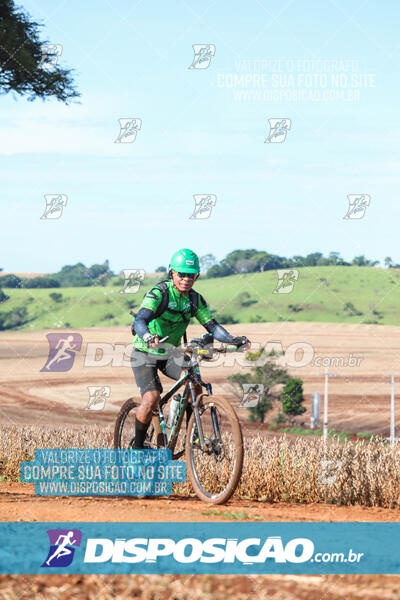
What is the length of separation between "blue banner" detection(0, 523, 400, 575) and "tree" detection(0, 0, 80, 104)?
12.9m

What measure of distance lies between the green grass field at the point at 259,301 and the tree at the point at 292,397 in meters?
35.9

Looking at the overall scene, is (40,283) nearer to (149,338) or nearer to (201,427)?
(201,427)

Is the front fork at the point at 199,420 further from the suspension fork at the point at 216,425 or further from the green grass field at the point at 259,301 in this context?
the green grass field at the point at 259,301

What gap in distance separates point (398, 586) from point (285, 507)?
2871 mm

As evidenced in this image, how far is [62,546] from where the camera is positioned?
5863 millimetres

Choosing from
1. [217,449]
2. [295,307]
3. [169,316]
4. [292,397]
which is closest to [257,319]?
[295,307]

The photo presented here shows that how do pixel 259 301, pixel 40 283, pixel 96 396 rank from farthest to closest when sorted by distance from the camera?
pixel 40 283 → pixel 259 301 → pixel 96 396

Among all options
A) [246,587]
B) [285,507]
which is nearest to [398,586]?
[246,587]

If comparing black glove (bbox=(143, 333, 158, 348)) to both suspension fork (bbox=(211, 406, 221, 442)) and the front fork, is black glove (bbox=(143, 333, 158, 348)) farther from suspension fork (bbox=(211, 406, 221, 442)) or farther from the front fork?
suspension fork (bbox=(211, 406, 221, 442))

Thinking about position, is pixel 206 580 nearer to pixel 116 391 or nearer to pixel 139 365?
pixel 139 365

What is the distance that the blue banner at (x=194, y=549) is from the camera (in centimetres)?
555

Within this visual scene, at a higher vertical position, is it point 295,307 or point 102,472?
point 295,307

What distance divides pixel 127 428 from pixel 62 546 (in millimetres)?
4120

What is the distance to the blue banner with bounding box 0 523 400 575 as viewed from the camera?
555 cm
